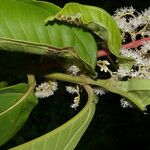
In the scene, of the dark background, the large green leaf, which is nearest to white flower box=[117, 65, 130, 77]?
the large green leaf

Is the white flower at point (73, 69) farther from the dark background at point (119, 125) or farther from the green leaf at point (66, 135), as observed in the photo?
the dark background at point (119, 125)

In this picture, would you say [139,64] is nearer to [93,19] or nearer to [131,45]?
[131,45]

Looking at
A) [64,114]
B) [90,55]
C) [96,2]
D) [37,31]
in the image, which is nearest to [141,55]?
[90,55]

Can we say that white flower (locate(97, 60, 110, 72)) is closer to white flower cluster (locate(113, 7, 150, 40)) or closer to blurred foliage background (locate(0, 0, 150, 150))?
white flower cluster (locate(113, 7, 150, 40))

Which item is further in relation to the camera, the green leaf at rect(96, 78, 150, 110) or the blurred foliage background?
the blurred foliage background

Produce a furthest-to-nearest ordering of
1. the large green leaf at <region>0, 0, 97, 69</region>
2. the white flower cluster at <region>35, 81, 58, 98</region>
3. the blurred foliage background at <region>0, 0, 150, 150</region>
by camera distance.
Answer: the blurred foliage background at <region>0, 0, 150, 150</region>
the white flower cluster at <region>35, 81, 58, 98</region>
the large green leaf at <region>0, 0, 97, 69</region>

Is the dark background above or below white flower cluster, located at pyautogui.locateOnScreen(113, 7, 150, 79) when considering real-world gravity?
below

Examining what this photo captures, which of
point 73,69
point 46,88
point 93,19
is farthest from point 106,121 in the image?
point 93,19

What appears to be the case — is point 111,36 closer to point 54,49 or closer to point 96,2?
point 54,49
